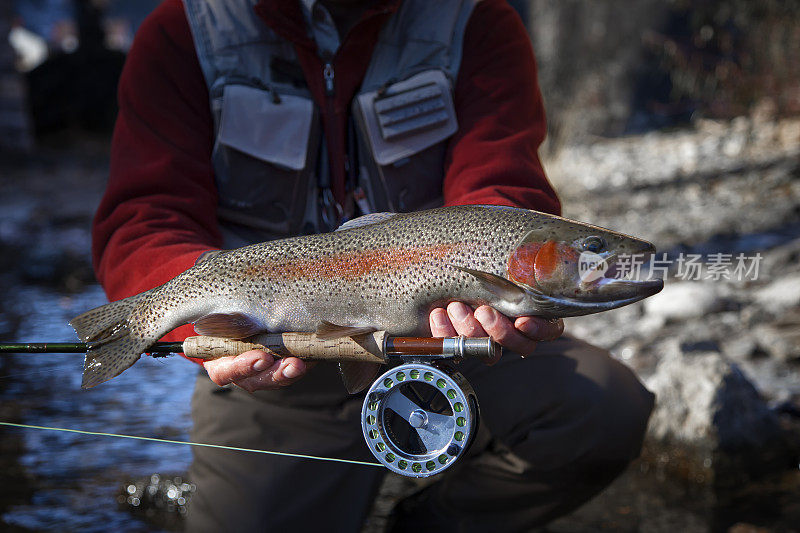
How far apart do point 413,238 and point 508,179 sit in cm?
52

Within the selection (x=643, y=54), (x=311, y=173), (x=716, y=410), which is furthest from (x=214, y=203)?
(x=643, y=54)

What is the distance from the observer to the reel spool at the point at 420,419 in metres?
1.29

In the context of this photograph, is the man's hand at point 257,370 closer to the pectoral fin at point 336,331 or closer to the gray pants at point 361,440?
the pectoral fin at point 336,331

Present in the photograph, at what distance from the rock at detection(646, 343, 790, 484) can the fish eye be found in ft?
4.09

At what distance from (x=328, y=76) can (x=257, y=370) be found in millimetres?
790

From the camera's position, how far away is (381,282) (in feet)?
4.48

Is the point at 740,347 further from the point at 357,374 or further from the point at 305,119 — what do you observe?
the point at 357,374

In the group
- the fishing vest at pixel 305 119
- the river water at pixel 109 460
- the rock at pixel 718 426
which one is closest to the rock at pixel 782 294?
the river water at pixel 109 460

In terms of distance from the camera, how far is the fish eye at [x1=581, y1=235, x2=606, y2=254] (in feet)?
4.12

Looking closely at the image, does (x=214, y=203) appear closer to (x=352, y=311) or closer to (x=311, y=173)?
(x=311, y=173)

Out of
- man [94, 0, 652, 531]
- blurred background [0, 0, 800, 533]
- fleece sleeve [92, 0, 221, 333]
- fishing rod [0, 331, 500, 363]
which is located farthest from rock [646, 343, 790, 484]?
fleece sleeve [92, 0, 221, 333]

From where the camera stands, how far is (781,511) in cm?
215

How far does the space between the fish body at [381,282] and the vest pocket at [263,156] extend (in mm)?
472

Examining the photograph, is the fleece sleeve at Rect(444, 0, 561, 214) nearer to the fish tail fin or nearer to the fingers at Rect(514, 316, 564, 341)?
the fingers at Rect(514, 316, 564, 341)
